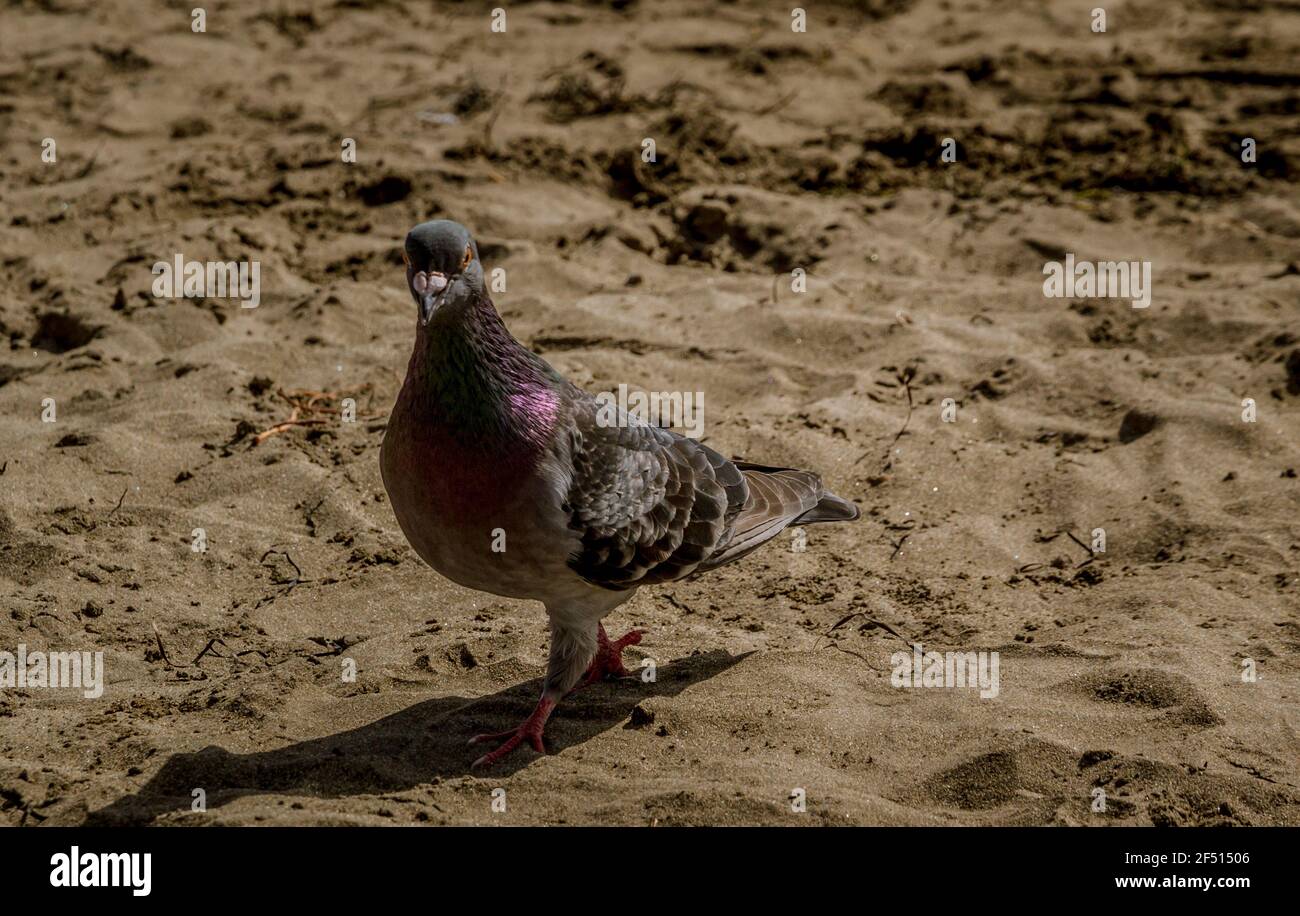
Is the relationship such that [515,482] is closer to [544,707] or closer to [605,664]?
[544,707]

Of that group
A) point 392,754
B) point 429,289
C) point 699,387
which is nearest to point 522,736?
point 392,754

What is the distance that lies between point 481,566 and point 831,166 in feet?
17.0

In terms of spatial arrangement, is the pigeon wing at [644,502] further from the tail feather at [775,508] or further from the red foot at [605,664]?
the red foot at [605,664]

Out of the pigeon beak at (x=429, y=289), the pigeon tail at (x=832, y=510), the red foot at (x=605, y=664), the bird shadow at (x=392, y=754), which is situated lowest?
the bird shadow at (x=392, y=754)

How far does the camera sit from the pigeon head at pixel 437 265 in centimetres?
414

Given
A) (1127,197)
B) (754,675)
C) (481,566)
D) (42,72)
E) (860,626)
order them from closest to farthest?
1. (481,566)
2. (754,675)
3. (860,626)
4. (1127,197)
5. (42,72)

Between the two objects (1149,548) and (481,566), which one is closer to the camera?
(481,566)

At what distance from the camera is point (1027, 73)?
10000mm

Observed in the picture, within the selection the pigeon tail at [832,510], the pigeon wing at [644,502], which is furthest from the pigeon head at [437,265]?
the pigeon tail at [832,510]

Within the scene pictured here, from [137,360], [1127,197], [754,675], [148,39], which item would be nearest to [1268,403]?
[1127,197]

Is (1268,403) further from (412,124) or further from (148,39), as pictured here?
(148,39)

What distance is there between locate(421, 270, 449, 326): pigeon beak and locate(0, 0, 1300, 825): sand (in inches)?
53.4

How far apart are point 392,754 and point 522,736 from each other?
405 mm

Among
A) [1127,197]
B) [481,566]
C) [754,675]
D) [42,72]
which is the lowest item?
[754,675]
